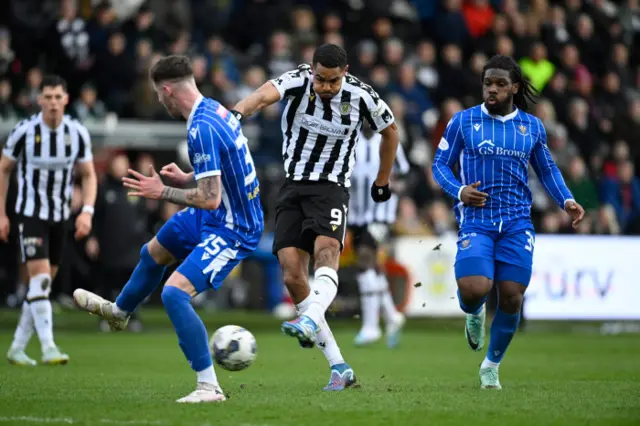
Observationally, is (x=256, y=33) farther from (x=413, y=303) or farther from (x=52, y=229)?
(x=52, y=229)

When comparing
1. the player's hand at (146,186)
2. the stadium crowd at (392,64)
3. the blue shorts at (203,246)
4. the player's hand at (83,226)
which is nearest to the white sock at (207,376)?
the blue shorts at (203,246)

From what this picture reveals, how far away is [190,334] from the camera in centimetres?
749

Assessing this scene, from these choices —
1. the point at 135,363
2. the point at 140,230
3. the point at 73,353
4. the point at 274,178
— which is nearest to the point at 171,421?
the point at 135,363

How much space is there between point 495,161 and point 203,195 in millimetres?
2799

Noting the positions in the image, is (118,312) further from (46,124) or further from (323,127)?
(46,124)

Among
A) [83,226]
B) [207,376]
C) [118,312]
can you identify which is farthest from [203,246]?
[83,226]

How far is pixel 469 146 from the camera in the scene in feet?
30.6

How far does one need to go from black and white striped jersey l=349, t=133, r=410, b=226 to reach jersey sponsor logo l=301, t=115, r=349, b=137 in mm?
6165

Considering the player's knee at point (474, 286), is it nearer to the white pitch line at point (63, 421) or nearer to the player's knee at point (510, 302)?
the player's knee at point (510, 302)

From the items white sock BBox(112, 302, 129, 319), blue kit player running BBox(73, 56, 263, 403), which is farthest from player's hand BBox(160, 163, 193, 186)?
white sock BBox(112, 302, 129, 319)

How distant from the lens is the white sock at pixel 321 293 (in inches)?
324

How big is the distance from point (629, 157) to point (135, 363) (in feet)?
43.5

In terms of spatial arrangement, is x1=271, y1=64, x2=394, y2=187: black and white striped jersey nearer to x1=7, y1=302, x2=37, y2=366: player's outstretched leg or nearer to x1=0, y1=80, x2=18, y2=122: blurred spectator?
x1=7, y1=302, x2=37, y2=366: player's outstretched leg

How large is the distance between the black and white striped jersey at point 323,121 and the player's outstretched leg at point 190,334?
1.89 m
